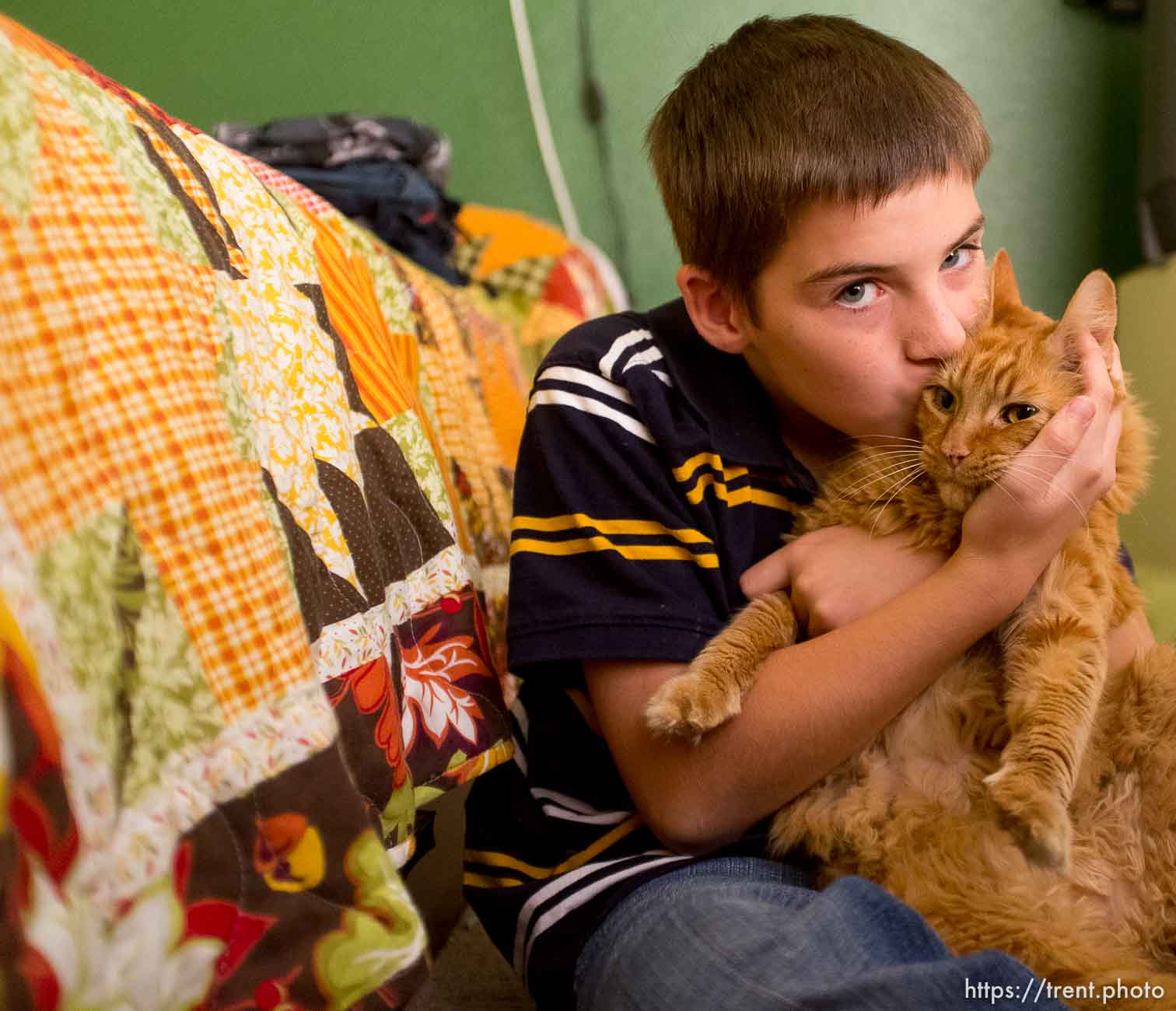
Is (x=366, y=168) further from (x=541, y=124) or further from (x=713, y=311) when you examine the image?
(x=713, y=311)

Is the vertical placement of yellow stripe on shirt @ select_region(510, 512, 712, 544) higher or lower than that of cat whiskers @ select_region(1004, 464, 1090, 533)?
lower

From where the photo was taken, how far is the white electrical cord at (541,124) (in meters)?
2.50

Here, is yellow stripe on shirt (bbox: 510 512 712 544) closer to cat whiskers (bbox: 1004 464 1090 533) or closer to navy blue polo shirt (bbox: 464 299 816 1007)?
navy blue polo shirt (bbox: 464 299 816 1007)

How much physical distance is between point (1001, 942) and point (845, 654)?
1.01ft

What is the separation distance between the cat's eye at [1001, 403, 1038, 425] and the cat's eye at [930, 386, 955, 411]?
0.06m

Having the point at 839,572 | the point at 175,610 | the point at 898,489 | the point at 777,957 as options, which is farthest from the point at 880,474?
the point at 175,610

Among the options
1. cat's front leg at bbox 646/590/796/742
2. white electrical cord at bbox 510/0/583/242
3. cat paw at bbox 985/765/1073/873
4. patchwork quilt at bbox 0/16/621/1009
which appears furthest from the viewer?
white electrical cord at bbox 510/0/583/242

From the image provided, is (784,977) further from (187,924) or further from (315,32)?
(315,32)

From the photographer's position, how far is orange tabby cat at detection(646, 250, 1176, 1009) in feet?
2.87

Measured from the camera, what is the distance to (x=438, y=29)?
256cm

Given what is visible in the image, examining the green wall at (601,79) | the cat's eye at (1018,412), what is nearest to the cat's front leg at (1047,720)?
the cat's eye at (1018,412)

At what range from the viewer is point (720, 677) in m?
0.99

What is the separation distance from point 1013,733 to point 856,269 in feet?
1.79

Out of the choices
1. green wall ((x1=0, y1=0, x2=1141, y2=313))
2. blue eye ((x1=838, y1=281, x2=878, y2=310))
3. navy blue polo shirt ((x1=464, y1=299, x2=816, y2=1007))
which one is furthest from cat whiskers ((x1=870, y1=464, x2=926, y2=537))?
green wall ((x1=0, y1=0, x2=1141, y2=313))
